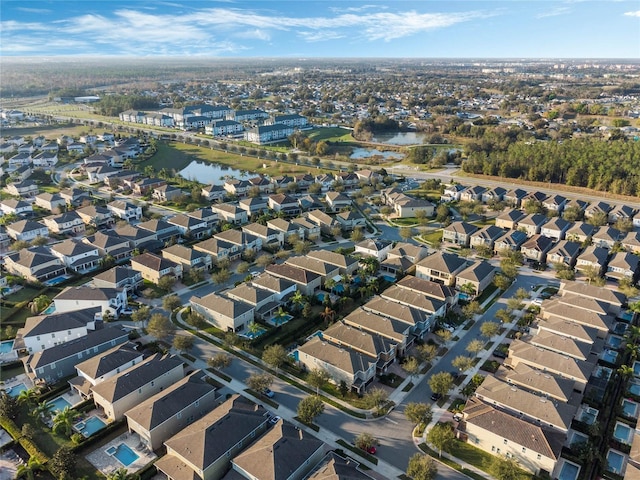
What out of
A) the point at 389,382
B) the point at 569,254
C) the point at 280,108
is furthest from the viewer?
the point at 280,108

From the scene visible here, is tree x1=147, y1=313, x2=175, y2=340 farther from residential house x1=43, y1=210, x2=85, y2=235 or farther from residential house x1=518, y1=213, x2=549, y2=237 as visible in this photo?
residential house x1=518, y1=213, x2=549, y2=237

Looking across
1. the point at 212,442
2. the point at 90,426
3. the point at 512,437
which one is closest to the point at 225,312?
the point at 90,426

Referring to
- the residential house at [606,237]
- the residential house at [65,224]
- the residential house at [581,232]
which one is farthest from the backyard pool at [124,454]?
the residential house at [581,232]

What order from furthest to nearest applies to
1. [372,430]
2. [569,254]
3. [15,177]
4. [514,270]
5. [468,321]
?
1. [15,177]
2. [569,254]
3. [514,270]
4. [468,321]
5. [372,430]

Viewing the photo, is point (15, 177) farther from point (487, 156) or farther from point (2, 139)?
point (487, 156)

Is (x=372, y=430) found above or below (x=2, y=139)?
below

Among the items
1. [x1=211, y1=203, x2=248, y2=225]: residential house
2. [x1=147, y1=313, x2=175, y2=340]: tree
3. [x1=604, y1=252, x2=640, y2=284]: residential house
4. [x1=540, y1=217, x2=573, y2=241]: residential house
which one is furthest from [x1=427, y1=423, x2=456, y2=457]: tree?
[x1=211, y1=203, x2=248, y2=225]: residential house

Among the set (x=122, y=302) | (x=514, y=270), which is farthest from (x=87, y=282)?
(x=514, y=270)

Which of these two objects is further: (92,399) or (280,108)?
(280,108)
